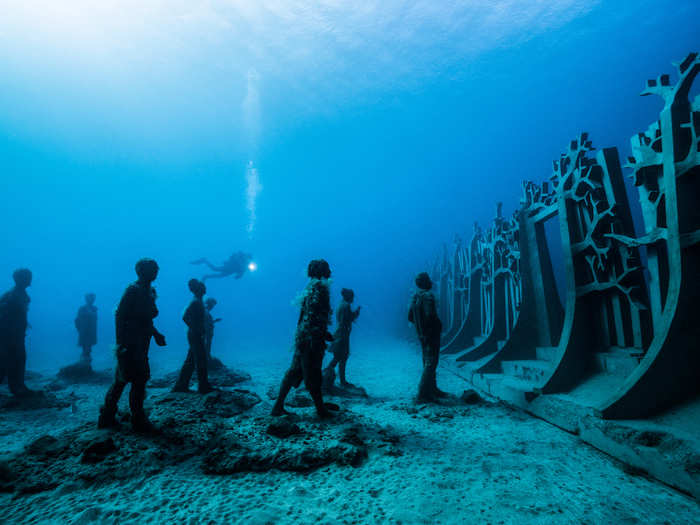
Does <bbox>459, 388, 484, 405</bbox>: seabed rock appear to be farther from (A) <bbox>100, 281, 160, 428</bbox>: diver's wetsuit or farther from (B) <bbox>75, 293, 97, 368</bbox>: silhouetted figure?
(B) <bbox>75, 293, 97, 368</bbox>: silhouetted figure

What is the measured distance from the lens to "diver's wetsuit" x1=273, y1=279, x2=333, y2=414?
15.1ft

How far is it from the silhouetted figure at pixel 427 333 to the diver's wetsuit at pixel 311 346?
222 cm

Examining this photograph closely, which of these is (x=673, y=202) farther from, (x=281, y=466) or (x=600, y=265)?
(x=281, y=466)

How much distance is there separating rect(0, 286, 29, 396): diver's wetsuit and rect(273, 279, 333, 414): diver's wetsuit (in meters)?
6.05

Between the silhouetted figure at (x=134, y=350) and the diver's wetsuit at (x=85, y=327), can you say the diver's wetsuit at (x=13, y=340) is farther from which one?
the diver's wetsuit at (x=85, y=327)

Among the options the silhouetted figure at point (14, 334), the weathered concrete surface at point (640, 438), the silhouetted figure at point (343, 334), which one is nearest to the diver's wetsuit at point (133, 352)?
the silhouetted figure at point (343, 334)

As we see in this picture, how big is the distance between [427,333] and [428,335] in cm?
4

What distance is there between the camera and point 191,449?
3.52 m

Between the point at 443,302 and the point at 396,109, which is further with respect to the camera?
the point at 396,109

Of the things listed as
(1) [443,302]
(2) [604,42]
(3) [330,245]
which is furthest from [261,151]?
(1) [443,302]

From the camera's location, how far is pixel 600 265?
17.0 feet

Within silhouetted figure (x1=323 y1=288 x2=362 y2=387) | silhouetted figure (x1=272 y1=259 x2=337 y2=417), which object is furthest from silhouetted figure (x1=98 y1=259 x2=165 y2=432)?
silhouetted figure (x1=323 y1=288 x2=362 y2=387)

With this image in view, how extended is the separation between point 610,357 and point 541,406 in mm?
1373

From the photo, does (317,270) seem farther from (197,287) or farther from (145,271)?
(197,287)
